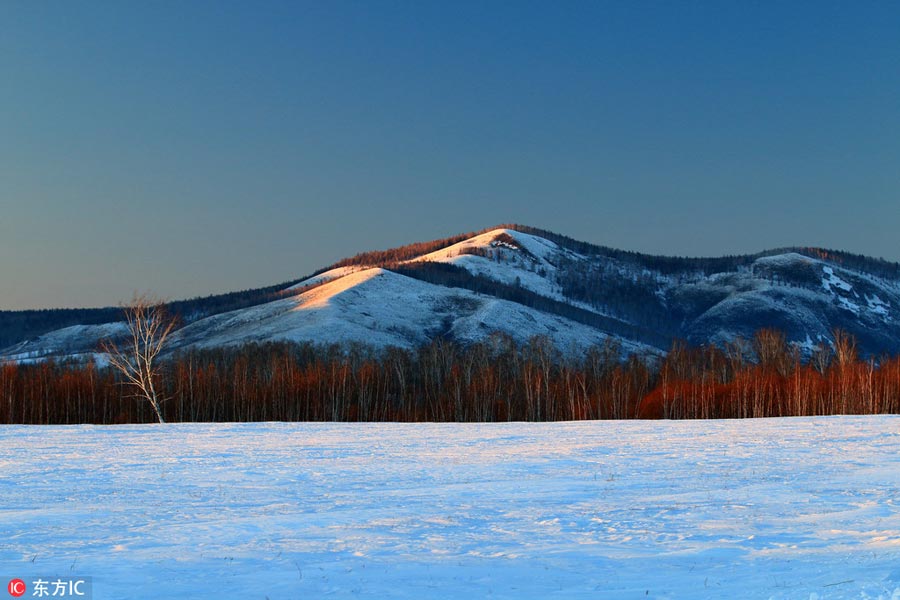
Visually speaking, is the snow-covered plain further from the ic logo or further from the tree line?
the tree line

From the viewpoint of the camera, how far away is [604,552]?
13.1 metres

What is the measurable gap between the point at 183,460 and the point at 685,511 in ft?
63.0

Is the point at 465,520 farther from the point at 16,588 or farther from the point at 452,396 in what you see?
the point at 452,396

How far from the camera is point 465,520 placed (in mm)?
16109

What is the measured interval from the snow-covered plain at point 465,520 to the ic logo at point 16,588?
1.84 ft

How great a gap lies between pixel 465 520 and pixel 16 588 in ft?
27.4

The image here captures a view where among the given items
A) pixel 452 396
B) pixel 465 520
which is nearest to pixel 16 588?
pixel 465 520

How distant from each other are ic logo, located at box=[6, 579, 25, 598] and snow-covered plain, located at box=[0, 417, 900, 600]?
22.1 inches

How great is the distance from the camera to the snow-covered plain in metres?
11.3

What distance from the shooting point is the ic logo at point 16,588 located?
10.8 metres

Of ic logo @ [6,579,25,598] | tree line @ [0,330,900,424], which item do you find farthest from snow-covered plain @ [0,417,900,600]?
tree line @ [0,330,900,424]

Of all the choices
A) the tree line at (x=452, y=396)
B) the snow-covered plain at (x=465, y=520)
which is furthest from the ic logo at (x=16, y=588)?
the tree line at (x=452, y=396)

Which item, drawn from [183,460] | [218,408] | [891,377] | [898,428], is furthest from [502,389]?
[183,460]

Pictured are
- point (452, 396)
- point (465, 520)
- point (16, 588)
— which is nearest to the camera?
point (16, 588)
